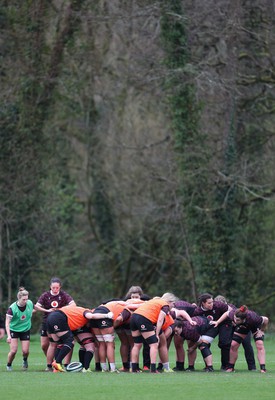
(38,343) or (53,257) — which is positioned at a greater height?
(53,257)

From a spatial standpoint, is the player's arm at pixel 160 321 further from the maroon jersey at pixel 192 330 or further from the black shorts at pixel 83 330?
the black shorts at pixel 83 330

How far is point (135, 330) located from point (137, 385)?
2.87 metres

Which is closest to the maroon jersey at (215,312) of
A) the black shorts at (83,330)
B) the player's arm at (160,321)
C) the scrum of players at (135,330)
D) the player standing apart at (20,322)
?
the scrum of players at (135,330)

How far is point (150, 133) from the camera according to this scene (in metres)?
42.0

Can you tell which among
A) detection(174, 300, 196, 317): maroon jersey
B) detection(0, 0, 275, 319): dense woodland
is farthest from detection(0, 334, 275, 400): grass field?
detection(0, 0, 275, 319): dense woodland

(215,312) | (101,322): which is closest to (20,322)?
(101,322)

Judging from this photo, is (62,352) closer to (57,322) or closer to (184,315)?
(57,322)

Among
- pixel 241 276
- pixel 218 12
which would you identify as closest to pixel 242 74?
pixel 218 12

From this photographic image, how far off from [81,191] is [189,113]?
10818 millimetres

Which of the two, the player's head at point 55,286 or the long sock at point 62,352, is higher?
→ the player's head at point 55,286

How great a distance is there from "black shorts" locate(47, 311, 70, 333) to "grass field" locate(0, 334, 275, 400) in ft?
2.72

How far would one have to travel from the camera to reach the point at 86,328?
2003cm

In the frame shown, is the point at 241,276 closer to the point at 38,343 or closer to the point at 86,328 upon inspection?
the point at 38,343

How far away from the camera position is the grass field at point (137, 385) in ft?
50.4
